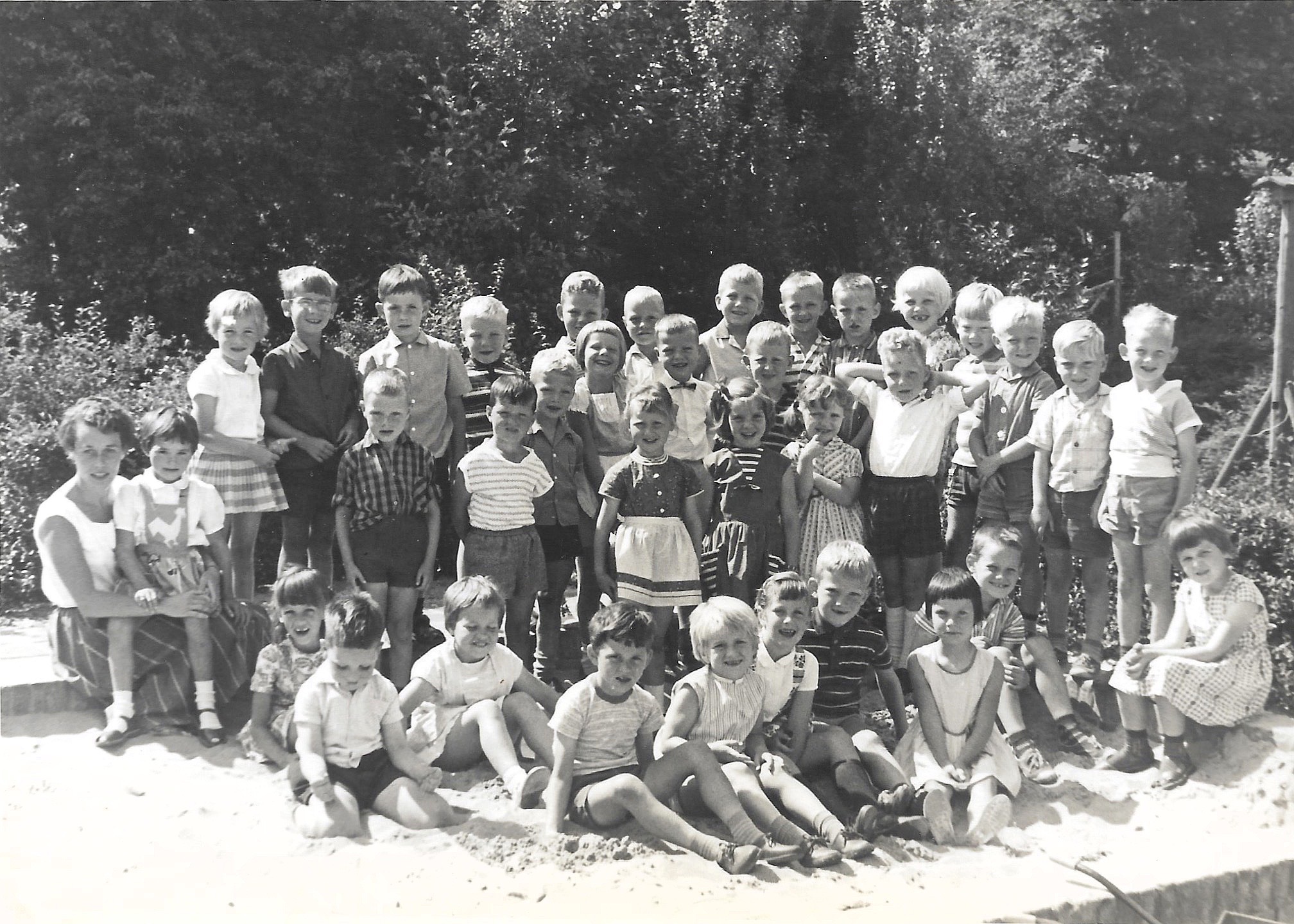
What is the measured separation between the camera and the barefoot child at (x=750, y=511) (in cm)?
514

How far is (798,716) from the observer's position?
4.62 metres

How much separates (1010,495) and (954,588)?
1.05m

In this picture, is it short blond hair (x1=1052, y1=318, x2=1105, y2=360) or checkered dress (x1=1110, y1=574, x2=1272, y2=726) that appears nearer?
checkered dress (x1=1110, y1=574, x2=1272, y2=726)

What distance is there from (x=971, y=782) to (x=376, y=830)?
222 centimetres

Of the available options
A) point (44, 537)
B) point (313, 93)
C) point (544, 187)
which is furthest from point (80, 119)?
point (44, 537)

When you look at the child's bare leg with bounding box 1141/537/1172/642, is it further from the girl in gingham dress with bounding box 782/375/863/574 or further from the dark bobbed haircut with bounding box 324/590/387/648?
the dark bobbed haircut with bounding box 324/590/387/648

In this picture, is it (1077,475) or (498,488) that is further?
(1077,475)

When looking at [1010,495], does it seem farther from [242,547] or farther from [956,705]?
[242,547]

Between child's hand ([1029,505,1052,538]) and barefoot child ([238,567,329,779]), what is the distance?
10.3ft

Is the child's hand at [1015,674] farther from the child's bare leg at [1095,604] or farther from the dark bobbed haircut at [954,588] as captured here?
the child's bare leg at [1095,604]

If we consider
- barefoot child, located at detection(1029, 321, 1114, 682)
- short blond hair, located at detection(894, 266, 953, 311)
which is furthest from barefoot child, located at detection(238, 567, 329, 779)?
barefoot child, located at detection(1029, 321, 1114, 682)

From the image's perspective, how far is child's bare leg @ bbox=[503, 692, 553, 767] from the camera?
4609 mm

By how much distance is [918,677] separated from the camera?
15.6ft

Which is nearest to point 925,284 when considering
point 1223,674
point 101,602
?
point 1223,674
